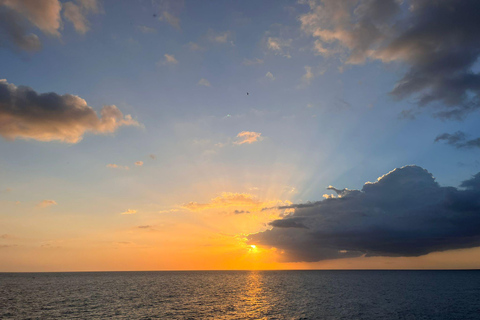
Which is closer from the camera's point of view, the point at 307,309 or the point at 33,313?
the point at 33,313

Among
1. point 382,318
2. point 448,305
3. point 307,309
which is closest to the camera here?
point 382,318

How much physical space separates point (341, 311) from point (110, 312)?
2489 inches

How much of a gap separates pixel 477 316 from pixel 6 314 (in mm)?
121249

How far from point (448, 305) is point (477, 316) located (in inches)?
836

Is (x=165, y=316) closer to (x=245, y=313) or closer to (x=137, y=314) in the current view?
(x=137, y=314)

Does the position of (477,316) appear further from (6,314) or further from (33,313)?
(6,314)

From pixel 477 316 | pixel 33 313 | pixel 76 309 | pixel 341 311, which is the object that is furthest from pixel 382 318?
pixel 33 313

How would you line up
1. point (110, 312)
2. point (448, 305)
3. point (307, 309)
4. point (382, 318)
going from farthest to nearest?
1. point (448, 305)
2. point (307, 309)
3. point (110, 312)
4. point (382, 318)

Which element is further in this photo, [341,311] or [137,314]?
[341,311]

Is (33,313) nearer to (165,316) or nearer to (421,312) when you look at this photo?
(165,316)

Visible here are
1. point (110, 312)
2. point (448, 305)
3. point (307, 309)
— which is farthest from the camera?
point (448, 305)

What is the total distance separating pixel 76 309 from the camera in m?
78.4

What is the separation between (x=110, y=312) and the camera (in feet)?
244

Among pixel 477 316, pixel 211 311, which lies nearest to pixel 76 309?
pixel 211 311
